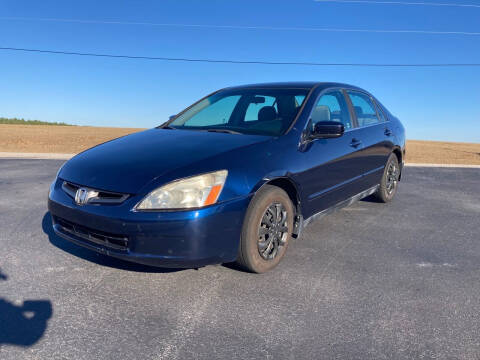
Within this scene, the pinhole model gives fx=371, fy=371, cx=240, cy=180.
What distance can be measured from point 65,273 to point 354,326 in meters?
2.18

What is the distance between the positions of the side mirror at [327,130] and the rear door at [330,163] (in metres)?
0.09

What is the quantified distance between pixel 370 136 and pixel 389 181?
122 centimetres

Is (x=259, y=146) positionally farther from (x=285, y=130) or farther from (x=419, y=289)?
(x=419, y=289)

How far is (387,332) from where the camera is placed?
7.22 feet

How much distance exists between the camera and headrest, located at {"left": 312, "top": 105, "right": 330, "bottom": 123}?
3.61m

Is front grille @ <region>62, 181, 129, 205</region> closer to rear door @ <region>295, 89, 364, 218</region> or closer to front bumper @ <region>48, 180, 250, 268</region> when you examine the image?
front bumper @ <region>48, 180, 250, 268</region>

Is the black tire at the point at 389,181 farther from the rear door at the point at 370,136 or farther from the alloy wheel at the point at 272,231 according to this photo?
the alloy wheel at the point at 272,231

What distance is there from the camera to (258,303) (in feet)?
8.29

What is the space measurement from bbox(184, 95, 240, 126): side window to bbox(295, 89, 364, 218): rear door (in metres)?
1.01

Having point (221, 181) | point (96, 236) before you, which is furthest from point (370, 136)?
point (96, 236)

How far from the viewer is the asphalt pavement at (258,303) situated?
2045 mm

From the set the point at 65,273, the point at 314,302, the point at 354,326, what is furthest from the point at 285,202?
the point at 65,273

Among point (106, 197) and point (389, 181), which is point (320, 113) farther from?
point (389, 181)

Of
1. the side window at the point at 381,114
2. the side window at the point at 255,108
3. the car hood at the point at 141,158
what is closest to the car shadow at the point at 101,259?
the car hood at the point at 141,158
